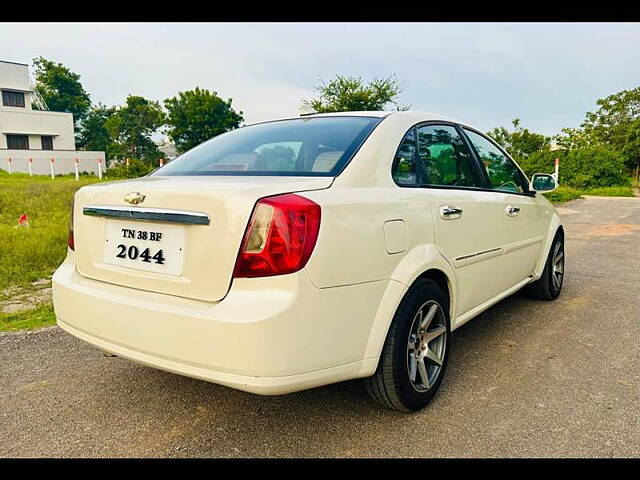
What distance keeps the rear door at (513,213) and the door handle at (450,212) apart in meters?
0.75

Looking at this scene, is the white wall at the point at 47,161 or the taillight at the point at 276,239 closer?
the taillight at the point at 276,239

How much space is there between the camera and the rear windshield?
2.37m

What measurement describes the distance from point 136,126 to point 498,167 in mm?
47986

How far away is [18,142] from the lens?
131 feet

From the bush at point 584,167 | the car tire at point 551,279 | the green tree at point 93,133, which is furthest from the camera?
the green tree at point 93,133

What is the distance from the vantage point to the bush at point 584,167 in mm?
22312

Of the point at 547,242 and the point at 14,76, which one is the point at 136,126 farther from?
the point at 547,242

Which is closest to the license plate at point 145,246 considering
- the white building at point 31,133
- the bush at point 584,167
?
the bush at point 584,167

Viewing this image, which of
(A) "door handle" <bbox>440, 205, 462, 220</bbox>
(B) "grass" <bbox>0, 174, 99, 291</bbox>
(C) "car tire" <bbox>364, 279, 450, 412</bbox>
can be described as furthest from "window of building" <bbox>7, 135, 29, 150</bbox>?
(C) "car tire" <bbox>364, 279, 450, 412</bbox>

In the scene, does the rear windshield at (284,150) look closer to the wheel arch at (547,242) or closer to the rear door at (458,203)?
the rear door at (458,203)

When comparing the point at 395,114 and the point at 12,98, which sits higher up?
the point at 12,98

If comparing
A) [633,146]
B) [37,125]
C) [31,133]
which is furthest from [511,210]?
[37,125]

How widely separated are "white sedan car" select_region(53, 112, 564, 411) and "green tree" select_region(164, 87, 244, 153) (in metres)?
43.0

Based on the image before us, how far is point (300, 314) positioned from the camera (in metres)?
1.88
